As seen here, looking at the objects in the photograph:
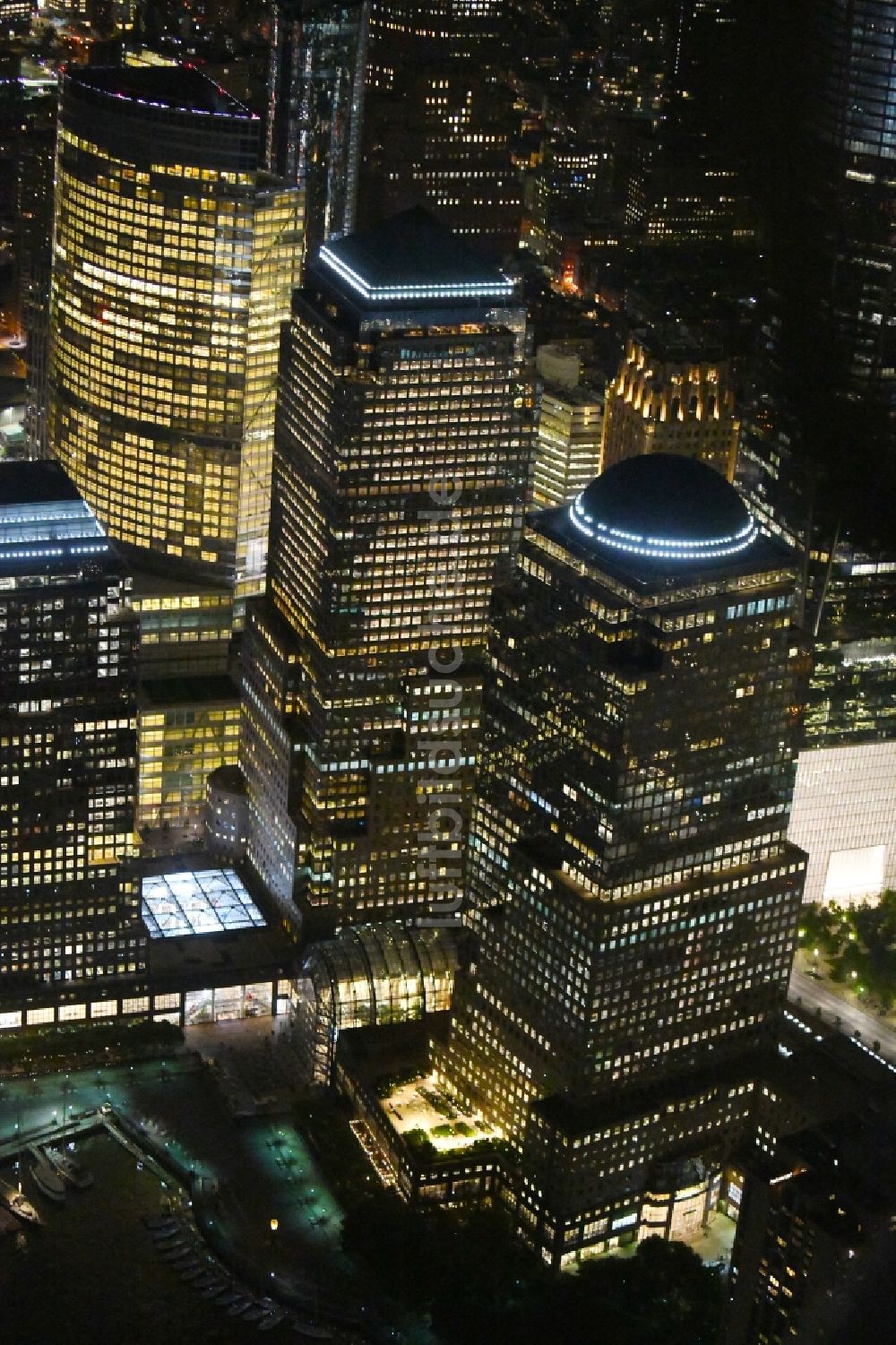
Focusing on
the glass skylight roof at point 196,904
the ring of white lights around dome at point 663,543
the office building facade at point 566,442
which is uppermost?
the ring of white lights around dome at point 663,543

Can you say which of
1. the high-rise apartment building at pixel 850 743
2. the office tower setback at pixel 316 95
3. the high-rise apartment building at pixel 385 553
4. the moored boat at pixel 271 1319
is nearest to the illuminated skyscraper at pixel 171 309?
the high-rise apartment building at pixel 385 553

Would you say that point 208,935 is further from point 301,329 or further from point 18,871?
A: point 301,329

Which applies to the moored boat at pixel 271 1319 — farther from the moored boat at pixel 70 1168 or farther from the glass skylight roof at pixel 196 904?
the glass skylight roof at pixel 196 904

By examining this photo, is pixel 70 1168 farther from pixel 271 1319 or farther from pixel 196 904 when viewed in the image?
pixel 196 904

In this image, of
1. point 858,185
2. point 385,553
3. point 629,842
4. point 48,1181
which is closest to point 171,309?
point 385,553

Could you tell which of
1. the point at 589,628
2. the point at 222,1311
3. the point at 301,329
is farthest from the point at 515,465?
the point at 222,1311

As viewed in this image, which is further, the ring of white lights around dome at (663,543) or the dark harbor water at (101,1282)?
the dark harbor water at (101,1282)
